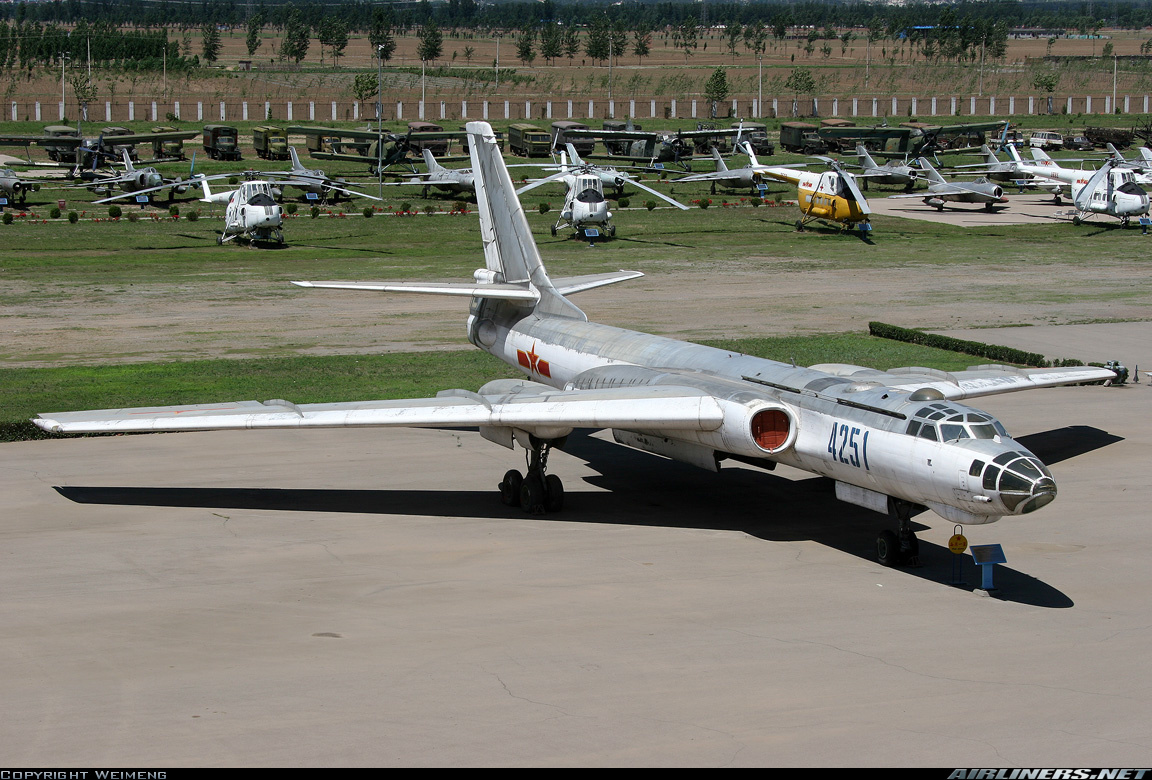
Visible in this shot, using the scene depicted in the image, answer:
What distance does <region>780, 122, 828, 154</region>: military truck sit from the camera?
340 ft

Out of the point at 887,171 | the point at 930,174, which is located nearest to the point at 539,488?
the point at 930,174

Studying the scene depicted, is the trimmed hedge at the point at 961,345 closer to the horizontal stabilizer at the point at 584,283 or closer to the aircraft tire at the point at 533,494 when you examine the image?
the horizontal stabilizer at the point at 584,283

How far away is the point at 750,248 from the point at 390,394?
104 feet

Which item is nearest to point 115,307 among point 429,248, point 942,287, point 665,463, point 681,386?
point 429,248

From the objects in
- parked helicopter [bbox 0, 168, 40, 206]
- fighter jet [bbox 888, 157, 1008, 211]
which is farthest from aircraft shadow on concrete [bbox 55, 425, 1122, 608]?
parked helicopter [bbox 0, 168, 40, 206]

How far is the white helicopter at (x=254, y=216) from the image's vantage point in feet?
177

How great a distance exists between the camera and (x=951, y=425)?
17.0 meters

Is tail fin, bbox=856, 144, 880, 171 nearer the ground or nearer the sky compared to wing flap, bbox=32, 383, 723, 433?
nearer the sky

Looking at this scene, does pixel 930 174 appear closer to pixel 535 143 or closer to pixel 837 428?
pixel 535 143

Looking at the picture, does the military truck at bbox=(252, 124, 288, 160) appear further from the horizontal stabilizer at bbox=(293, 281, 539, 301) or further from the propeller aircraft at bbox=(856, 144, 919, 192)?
the horizontal stabilizer at bbox=(293, 281, 539, 301)

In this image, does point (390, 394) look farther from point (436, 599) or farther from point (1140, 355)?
point (1140, 355)

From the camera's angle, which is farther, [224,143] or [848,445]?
[224,143]

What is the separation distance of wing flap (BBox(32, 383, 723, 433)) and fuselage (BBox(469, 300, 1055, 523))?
0.61 meters

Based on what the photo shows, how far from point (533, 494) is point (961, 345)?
694 inches
